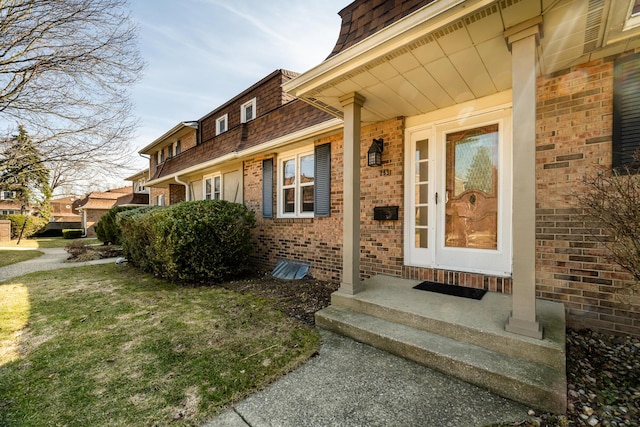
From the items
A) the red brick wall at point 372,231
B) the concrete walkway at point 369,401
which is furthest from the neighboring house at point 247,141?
the concrete walkway at point 369,401

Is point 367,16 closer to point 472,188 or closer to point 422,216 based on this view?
point 472,188

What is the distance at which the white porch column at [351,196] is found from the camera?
3.78m

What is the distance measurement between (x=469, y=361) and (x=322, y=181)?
409 cm

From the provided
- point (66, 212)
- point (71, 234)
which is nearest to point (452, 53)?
point (71, 234)

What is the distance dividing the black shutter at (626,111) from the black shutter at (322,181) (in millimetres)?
3960

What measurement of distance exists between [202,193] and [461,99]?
928 cm

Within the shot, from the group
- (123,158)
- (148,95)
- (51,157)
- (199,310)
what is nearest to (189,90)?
(148,95)

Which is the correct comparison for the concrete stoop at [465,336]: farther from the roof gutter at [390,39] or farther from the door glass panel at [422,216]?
the roof gutter at [390,39]

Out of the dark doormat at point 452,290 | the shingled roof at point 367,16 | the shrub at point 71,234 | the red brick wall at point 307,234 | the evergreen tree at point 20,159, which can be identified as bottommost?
the shrub at point 71,234

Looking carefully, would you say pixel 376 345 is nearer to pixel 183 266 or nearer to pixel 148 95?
pixel 183 266

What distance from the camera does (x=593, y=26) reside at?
8.20ft

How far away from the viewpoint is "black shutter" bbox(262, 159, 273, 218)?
7047 millimetres

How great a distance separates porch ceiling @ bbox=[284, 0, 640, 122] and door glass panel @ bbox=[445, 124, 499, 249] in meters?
0.57

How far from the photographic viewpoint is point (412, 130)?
448 cm
